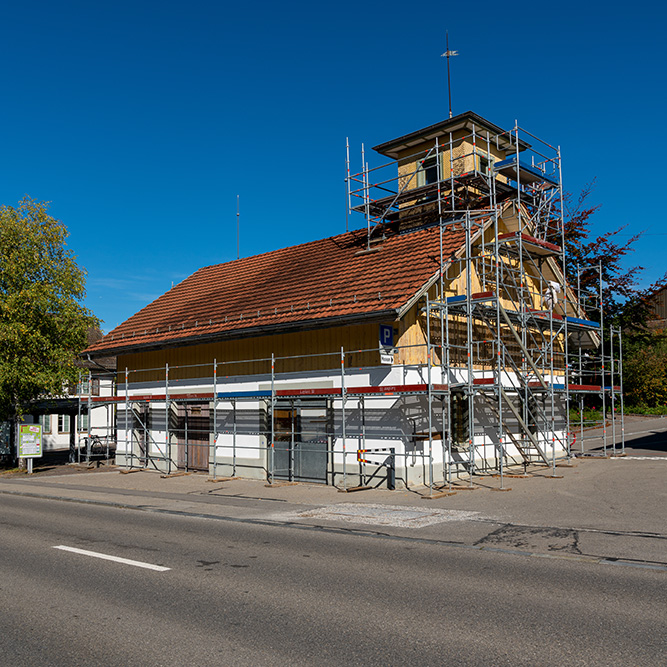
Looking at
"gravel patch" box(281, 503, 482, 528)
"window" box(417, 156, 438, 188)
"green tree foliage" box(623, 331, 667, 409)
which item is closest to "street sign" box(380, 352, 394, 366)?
"gravel patch" box(281, 503, 482, 528)

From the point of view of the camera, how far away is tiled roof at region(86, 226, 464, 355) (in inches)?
675

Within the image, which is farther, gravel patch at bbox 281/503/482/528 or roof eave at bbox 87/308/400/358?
roof eave at bbox 87/308/400/358

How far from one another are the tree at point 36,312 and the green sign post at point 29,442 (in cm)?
153

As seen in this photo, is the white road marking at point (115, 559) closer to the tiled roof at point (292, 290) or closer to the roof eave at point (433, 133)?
the tiled roof at point (292, 290)

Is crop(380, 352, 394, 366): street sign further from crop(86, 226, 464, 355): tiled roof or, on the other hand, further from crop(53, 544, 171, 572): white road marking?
crop(53, 544, 171, 572): white road marking

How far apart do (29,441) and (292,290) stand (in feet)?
36.5

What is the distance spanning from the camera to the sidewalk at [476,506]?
370 inches

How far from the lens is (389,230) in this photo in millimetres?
22312

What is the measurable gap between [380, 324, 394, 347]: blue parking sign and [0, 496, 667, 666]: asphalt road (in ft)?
22.2

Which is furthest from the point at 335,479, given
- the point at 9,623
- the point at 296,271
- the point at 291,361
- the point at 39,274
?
the point at 39,274

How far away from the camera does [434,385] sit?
49.8 feet

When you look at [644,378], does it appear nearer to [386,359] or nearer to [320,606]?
[386,359]

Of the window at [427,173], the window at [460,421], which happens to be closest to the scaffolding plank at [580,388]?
the window at [460,421]

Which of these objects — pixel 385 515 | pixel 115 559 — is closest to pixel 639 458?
pixel 385 515
